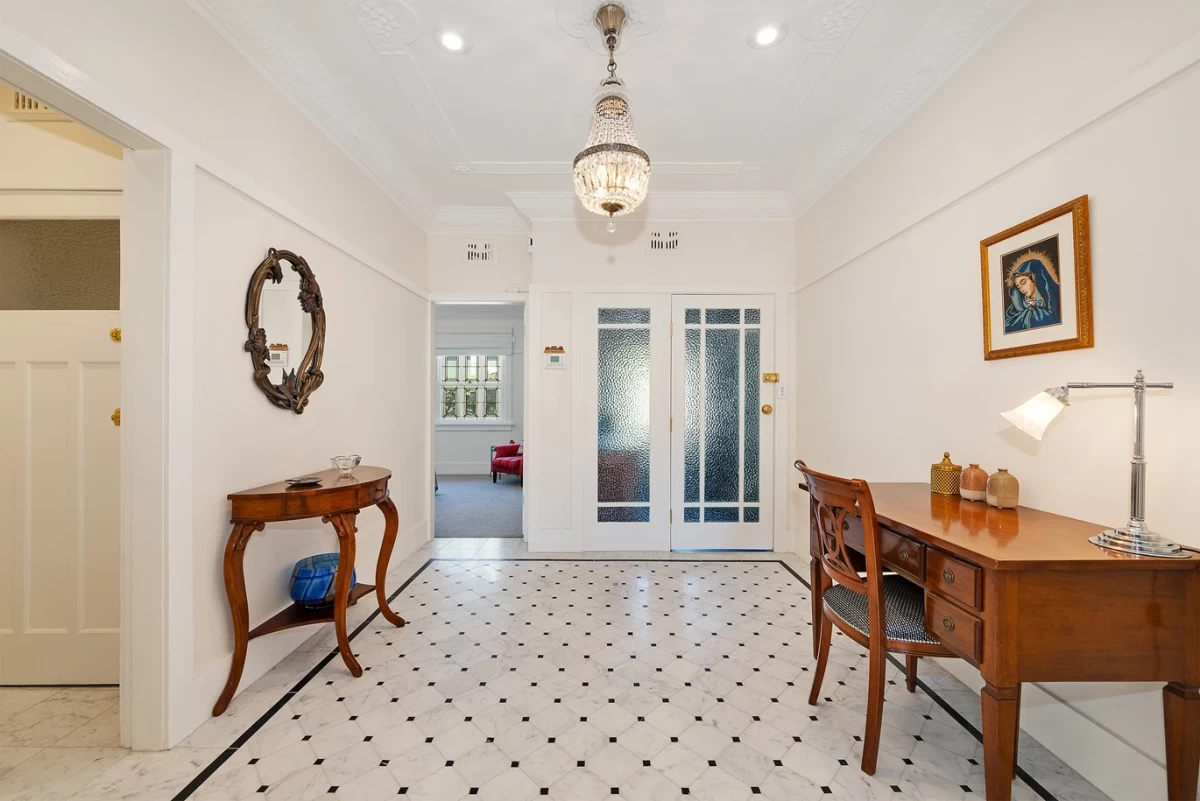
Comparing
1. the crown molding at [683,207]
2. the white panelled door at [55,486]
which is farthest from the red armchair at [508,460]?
the white panelled door at [55,486]

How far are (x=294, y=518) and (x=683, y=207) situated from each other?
3.53m

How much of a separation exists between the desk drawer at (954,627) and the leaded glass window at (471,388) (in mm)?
7589

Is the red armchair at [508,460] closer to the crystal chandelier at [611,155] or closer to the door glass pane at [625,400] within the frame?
the door glass pane at [625,400]

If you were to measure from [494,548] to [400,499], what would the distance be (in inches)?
36.4

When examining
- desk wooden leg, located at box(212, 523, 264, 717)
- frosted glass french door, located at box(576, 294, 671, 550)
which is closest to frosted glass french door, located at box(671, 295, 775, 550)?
frosted glass french door, located at box(576, 294, 671, 550)

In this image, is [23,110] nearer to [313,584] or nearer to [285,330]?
[285,330]

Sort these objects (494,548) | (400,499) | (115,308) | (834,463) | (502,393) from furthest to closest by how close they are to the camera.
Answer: (502,393), (494,548), (400,499), (834,463), (115,308)

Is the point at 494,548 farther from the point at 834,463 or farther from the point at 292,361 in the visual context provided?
the point at 834,463

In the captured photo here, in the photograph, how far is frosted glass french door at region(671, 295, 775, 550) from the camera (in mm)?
4078

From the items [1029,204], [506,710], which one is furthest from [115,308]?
[1029,204]

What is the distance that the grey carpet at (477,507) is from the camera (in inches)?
190

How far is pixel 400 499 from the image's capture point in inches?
149

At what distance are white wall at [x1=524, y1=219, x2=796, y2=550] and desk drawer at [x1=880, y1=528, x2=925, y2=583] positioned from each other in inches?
93.4

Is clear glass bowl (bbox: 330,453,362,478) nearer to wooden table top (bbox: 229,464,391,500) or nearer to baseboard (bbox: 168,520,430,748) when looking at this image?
wooden table top (bbox: 229,464,391,500)
